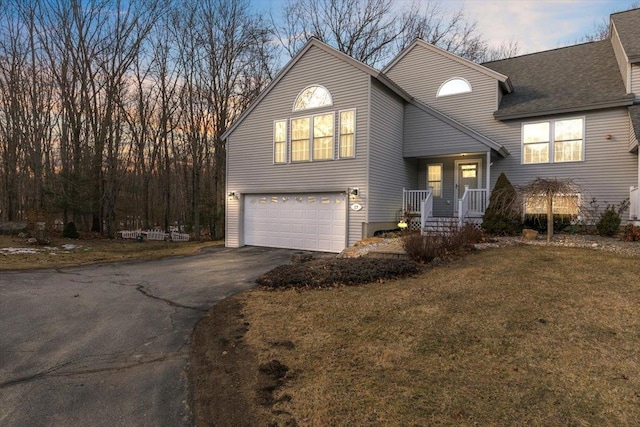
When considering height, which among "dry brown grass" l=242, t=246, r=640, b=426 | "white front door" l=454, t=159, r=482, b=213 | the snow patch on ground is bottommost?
the snow patch on ground

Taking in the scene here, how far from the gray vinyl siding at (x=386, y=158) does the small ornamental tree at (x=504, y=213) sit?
332 centimetres

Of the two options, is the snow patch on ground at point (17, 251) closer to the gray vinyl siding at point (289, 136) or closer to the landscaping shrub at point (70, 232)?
the landscaping shrub at point (70, 232)

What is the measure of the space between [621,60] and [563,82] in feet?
5.79

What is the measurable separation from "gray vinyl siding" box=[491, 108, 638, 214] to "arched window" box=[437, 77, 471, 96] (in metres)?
3.39

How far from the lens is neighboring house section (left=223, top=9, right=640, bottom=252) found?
12.1 m

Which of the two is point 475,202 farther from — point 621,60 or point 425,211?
point 621,60

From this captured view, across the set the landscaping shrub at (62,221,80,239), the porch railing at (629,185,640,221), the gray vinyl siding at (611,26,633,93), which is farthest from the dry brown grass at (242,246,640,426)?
the landscaping shrub at (62,221,80,239)

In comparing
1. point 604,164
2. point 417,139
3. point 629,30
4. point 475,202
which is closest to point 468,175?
point 475,202

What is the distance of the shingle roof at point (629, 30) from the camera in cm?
1171

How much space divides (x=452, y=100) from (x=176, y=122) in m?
17.8

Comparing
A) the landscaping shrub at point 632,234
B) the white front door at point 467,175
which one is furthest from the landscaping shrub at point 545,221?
the white front door at point 467,175

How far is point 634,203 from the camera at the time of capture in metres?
10.5

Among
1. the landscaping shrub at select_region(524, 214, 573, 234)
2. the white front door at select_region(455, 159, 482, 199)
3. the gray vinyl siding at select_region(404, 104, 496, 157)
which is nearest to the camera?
the landscaping shrub at select_region(524, 214, 573, 234)

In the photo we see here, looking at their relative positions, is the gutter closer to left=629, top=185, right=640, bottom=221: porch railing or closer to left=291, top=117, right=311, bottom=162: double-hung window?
left=629, top=185, right=640, bottom=221: porch railing
